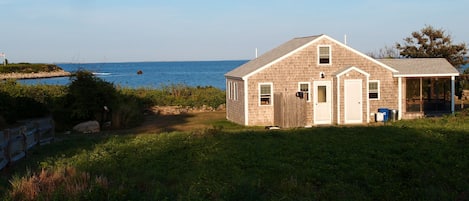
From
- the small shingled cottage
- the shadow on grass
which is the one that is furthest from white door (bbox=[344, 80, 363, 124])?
the shadow on grass

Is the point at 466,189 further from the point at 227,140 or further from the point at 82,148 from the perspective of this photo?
the point at 82,148

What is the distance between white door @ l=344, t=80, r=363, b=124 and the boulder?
35.4 ft

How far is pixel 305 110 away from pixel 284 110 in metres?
1.08

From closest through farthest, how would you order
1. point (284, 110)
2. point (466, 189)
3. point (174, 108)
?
point (466, 189), point (284, 110), point (174, 108)

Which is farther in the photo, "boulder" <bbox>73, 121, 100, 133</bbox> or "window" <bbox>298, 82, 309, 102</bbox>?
"window" <bbox>298, 82, 309, 102</bbox>

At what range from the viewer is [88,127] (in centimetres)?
2331

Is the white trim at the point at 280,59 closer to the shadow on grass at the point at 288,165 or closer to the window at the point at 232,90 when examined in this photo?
the window at the point at 232,90

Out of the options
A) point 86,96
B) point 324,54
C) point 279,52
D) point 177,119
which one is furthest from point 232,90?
point 86,96

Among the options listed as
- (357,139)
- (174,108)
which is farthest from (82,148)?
(174,108)

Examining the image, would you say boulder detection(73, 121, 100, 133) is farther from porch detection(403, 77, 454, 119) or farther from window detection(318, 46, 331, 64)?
porch detection(403, 77, 454, 119)

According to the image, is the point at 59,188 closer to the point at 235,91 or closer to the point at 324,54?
the point at 324,54

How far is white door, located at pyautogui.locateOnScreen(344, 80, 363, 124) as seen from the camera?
2511 cm

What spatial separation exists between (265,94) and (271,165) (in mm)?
13334

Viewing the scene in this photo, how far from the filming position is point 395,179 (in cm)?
1132
